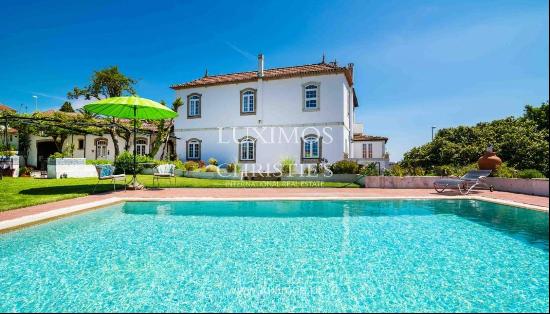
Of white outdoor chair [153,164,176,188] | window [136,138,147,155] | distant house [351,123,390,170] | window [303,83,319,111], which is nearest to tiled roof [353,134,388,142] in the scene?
distant house [351,123,390,170]

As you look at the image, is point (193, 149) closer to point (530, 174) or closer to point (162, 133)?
point (162, 133)

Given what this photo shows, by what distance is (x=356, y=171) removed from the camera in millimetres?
16031

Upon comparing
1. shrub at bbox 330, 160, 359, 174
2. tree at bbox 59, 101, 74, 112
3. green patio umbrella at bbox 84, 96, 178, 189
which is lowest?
shrub at bbox 330, 160, 359, 174

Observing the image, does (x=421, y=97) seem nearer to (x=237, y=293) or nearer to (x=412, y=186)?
(x=237, y=293)

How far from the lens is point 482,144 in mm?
18141

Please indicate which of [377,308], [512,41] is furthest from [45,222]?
[512,41]

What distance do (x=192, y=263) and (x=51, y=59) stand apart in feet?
75.5

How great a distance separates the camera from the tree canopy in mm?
16406

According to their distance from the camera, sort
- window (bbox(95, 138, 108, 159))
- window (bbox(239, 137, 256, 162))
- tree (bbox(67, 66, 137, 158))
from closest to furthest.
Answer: window (bbox(239, 137, 256, 162))
tree (bbox(67, 66, 137, 158))
window (bbox(95, 138, 108, 159))

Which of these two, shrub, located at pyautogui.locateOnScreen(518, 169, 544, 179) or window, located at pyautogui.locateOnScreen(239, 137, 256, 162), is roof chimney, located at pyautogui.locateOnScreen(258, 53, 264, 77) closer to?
window, located at pyautogui.locateOnScreen(239, 137, 256, 162)

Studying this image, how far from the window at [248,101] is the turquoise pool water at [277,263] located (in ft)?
48.5

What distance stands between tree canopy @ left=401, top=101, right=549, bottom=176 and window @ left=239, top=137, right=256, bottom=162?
10.5 metres

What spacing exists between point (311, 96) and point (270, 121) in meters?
3.50

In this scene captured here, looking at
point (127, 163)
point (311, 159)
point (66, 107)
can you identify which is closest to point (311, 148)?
point (311, 159)
